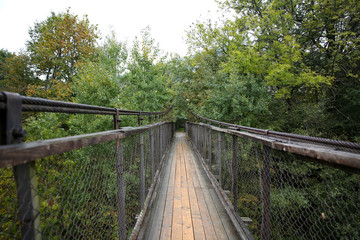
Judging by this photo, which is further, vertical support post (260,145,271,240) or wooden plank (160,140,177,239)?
wooden plank (160,140,177,239)

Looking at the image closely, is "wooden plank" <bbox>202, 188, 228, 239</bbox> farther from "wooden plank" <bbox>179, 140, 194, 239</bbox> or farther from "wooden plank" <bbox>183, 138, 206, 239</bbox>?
"wooden plank" <bbox>179, 140, 194, 239</bbox>

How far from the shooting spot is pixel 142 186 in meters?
2.44

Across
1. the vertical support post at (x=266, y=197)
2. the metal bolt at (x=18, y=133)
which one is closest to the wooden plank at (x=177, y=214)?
the vertical support post at (x=266, y=197)

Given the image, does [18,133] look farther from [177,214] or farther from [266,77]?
[266,77]

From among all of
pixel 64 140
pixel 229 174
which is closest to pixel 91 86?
pixel 229 174

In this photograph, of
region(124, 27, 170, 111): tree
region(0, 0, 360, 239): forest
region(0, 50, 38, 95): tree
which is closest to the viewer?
region(0, 0, 360, 239): forest

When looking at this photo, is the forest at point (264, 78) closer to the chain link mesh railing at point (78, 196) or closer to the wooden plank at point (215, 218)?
the wooden plank at point (215, 218)

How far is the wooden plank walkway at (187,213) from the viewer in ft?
7.45

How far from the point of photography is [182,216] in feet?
8.76

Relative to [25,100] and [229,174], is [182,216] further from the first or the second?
[25,100]

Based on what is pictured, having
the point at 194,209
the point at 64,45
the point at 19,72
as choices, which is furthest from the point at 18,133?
the point at 19,72

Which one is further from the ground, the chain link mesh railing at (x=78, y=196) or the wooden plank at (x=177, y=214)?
the chain link mesh railing at (x=78, y=196)

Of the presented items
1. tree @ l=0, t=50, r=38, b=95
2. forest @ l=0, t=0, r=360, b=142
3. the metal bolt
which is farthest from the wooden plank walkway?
tree @ l=0, t=50, r=38, b=95

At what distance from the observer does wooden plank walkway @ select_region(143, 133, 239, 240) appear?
2.27 metres
